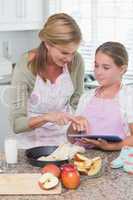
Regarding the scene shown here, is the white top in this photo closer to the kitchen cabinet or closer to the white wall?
the kitchen cabinet

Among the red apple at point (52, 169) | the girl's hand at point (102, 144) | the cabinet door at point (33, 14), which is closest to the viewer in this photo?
the red apple at point (52, 169)

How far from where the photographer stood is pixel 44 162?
1684 millimetres

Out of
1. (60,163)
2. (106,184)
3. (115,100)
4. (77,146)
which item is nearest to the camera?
(106,184)

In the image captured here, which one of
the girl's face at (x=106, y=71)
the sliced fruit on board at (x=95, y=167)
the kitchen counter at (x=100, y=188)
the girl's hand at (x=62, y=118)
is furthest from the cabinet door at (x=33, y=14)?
the sliced fruit on board at (x=95, y=167)

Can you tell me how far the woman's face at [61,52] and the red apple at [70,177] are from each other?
671 millimetres

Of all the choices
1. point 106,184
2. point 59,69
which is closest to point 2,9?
point 59,69

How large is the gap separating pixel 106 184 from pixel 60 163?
0.69 feet

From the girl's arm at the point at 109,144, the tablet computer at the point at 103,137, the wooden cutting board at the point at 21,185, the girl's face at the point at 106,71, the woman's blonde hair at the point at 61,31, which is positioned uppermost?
the woman's blonde hair at the point at 61,31

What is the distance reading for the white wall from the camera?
12.9 feet

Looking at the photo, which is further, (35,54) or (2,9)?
(2,9)

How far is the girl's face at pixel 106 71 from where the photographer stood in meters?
2.11

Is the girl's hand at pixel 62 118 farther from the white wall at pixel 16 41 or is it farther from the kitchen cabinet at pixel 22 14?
the white wall at pixel 16 41

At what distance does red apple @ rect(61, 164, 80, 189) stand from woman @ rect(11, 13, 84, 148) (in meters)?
0.41

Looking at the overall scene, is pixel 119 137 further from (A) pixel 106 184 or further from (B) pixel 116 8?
(B) pixel 116 8
